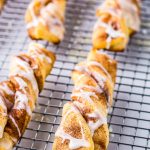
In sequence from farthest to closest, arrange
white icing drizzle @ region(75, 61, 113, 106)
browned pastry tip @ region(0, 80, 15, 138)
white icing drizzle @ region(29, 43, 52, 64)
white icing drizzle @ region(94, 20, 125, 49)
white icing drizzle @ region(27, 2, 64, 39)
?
1. white icing drizzle @ region(27, 2, 64, 39)
2. white icing drizzle @ region(94, 20, 125, 49)
3. white icing drizzle @ region(29, 43, 52, 64)
4. white icing drizzle @ region(75, 61, 113, 106)
5. browned pastry tip @ region(0, 80, 15, 138)

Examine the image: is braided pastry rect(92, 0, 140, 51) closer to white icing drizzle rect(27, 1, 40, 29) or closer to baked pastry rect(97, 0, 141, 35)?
baked pastry rect(97, 0, 141, 35)

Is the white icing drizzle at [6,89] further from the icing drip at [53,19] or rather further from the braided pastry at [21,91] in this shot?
the icing drip at [53,19]

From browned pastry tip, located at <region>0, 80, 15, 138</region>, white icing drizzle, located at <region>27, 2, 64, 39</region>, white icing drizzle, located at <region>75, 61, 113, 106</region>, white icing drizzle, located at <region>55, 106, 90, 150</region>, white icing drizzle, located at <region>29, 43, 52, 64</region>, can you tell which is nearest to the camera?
white icing drizzle, located at <region>55, 106, 90, 150</region>

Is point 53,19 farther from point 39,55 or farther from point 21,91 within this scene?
point 21,91

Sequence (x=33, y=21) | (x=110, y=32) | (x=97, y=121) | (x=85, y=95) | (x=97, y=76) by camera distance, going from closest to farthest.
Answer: (x=97, y=121) < (x=85, y=95) < (x=97, y=76) < (x=110, y=32) < (x=33, y=21)

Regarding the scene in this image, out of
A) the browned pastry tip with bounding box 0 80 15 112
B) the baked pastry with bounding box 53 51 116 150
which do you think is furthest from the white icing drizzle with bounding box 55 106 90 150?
the browned pastry tip with bounding box 0 80 15 112

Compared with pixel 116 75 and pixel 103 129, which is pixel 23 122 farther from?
pixel 116 75

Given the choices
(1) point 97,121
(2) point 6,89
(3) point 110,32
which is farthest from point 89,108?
(3) point 110,32
